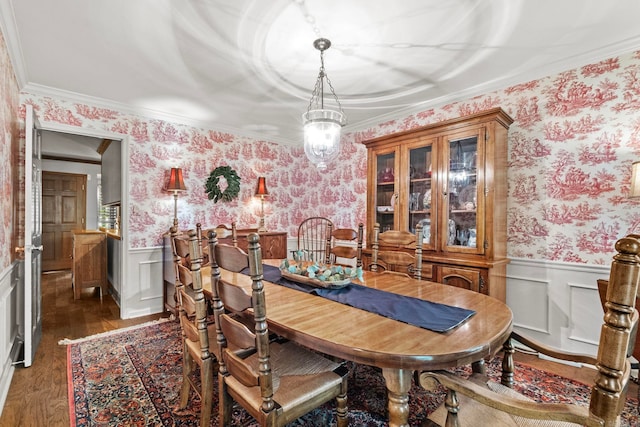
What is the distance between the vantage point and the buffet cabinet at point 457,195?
2502mm

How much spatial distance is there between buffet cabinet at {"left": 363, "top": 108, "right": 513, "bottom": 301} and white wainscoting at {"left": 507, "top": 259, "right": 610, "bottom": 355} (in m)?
0.19

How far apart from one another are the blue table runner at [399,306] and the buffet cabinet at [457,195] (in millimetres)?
1165

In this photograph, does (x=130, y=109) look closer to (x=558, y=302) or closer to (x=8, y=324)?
(x=8, y=324)

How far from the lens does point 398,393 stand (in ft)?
3.53

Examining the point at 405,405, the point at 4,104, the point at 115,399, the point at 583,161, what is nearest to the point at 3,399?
the point at 115,399

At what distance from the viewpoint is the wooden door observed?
612 centimetres

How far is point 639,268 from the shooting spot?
2.27 ft

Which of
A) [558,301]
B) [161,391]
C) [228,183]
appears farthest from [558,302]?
[228,183]

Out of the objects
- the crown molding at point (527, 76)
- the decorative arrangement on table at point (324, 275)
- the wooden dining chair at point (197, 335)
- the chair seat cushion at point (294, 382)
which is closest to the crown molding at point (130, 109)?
the crown molding at point (527, 76)

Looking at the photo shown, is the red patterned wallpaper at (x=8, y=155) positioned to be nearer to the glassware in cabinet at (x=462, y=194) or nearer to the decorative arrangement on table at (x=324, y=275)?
the decorative arrangement on table at (x=324, y=275)

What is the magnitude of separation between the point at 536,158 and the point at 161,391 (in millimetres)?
3377

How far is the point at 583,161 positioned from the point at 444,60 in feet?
4.40

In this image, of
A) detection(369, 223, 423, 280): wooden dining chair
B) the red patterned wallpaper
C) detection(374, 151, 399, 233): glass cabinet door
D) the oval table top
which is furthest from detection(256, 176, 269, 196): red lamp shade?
the oval table top

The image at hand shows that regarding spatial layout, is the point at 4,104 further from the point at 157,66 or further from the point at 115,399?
the point at 115,399
